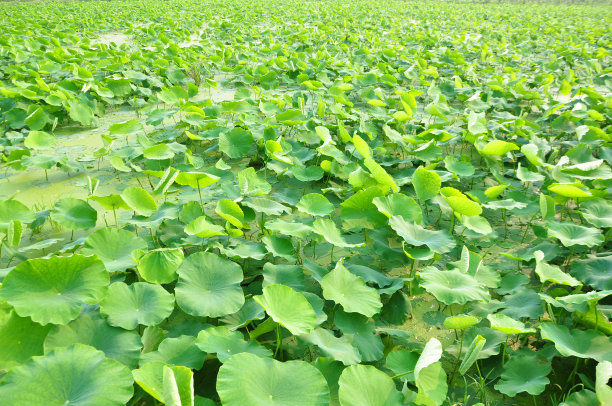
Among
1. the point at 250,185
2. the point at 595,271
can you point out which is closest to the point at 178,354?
the point at 250,185

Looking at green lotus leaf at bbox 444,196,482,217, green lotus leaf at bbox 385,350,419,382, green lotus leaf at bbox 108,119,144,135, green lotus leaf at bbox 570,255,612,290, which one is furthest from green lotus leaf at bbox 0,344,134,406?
green lotus leaf at bbox 108,119,144,135

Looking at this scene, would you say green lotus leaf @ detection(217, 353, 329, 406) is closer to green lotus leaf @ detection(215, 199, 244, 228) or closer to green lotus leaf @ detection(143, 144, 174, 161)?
green lotus leaf @ detection(215, 199, 244, 228)

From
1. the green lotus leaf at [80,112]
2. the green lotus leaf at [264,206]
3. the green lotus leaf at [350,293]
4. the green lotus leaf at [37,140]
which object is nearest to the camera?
the green lotus leaf at [350,293]

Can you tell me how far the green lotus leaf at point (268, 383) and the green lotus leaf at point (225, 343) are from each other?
0.14 m

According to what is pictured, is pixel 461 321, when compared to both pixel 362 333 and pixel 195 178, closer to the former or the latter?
pixel 362 333

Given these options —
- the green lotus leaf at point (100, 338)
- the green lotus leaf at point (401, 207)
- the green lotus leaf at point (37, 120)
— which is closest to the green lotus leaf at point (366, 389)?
the green lotus leaf at point (100, 338)

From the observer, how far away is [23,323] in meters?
1.18

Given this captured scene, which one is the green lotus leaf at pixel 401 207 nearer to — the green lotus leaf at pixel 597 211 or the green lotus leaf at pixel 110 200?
the green lotus leaf at pixel 597 211

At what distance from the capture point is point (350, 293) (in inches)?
57.9

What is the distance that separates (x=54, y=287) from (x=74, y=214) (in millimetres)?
695

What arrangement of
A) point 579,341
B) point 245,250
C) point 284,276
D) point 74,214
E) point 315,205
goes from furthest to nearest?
point 315,205, point 74,214, point 245,250, point 284,276, point 579,341

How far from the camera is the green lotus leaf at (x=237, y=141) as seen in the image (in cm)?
268

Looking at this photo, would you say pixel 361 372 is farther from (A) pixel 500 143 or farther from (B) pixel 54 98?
(B) pixel 54 98

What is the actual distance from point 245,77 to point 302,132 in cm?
190
